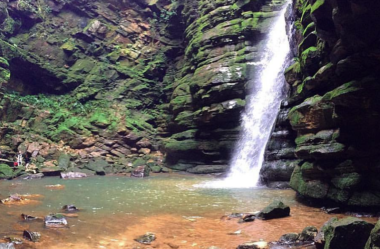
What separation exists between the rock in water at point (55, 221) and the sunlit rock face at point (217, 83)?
18.5 metres

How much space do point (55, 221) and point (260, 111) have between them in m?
19.0

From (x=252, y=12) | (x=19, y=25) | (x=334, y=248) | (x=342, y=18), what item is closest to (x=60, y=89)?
(x=19, y=25)

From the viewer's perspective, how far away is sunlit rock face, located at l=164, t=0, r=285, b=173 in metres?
27.3

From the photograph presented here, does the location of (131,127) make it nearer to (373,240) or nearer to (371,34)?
(371,34)

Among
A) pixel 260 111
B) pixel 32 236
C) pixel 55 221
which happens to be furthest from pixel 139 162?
pixel 32 236


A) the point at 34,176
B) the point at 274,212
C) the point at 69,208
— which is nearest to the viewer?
the point at 274,212

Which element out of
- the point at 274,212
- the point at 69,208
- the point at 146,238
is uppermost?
the point at 274,212

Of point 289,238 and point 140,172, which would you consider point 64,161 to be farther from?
point 289,238

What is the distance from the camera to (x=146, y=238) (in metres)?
8.62

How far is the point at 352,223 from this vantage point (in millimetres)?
5969

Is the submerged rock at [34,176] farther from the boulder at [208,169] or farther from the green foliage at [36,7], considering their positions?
the green foliage at [36,7]

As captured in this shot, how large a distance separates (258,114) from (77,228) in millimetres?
18781

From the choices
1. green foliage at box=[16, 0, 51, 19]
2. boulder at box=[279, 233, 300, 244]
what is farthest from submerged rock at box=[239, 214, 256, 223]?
green foliage at box=[16, 0, 51, 19]

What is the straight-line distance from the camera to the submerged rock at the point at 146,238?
8465 mm
